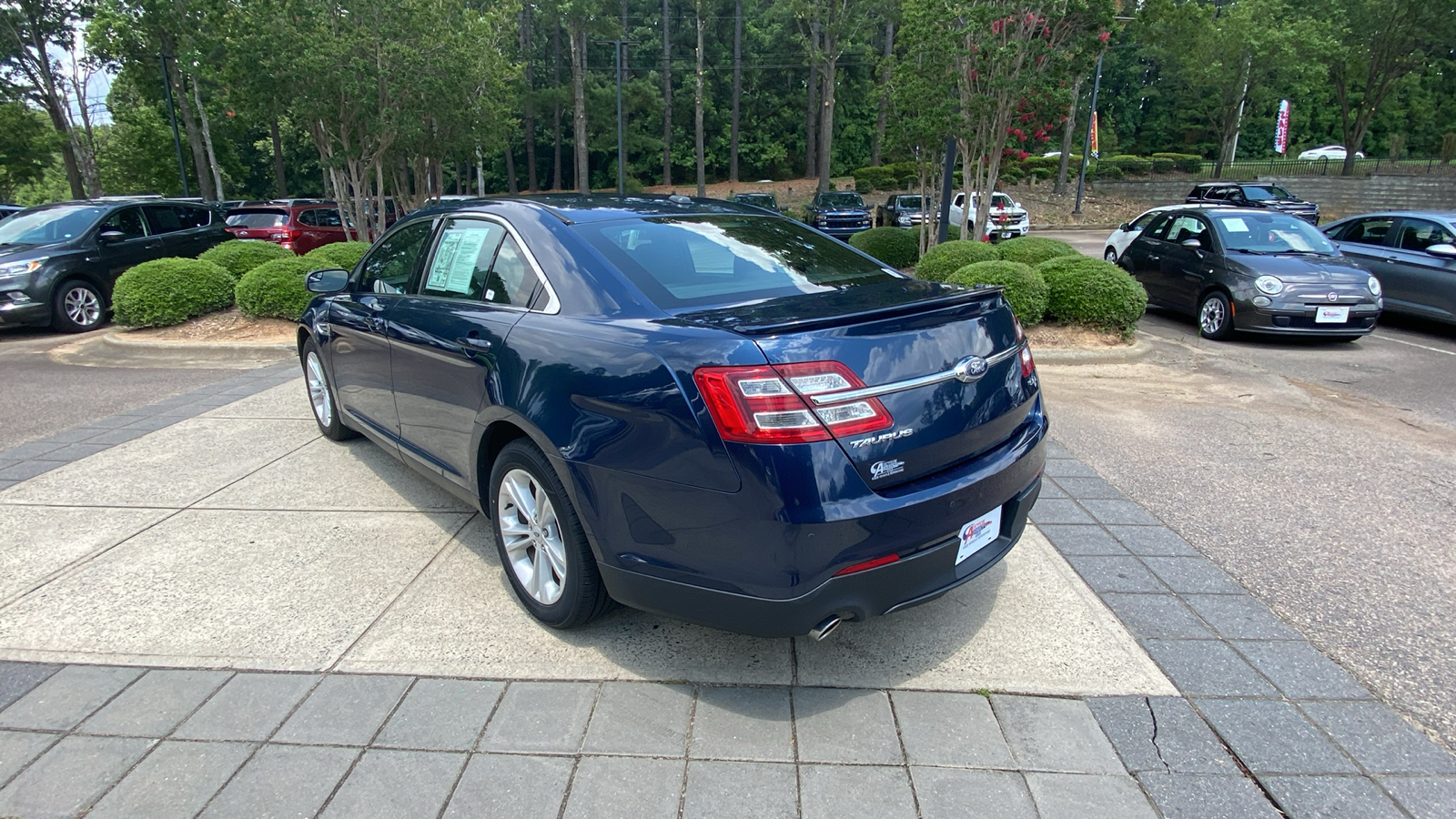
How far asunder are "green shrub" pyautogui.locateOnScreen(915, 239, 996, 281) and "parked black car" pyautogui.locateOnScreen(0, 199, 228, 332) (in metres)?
10.5

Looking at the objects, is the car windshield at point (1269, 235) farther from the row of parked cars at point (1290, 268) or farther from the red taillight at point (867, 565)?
the red taillight at point (867, 565)

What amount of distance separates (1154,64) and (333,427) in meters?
73.9

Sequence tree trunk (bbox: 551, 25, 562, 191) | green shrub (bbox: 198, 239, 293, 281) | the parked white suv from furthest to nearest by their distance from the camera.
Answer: tree trunk (bbox: 551, 25, 562, 191)
the parked white suv
green shrub (bbox: 198, 239, 293, 281)

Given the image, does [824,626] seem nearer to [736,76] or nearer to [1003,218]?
[1003,218]

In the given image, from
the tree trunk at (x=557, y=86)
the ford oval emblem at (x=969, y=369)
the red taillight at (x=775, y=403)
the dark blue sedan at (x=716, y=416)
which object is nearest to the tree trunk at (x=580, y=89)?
the tree trunk at (x=557, y=86)

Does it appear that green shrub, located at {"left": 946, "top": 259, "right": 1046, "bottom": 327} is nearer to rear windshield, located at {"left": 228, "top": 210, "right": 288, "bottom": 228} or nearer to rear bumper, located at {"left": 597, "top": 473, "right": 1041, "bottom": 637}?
rear bumper, located at {"left": 597, "top": 473, "right": 1041, "bottom": 637}

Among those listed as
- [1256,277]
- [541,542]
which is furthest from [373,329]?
[1256,277]

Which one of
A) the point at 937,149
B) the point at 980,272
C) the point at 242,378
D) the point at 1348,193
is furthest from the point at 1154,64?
the point at 242,378

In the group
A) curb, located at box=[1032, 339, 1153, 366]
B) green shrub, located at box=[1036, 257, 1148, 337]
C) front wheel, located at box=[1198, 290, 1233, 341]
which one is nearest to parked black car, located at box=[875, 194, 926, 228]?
front wheel, located at box=[1198, 290, 1233, 341]

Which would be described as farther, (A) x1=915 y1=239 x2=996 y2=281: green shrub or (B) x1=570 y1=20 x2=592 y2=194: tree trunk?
(B) x1=570 y1=20 x2=592 y2=194: tree trunk

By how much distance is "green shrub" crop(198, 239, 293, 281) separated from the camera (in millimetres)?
10562

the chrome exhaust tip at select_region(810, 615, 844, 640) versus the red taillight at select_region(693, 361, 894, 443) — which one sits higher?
the red taillight at select_region(693, 361, 894, 443)

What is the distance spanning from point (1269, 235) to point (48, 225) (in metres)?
15.2

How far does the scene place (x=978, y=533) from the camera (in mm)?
2717
